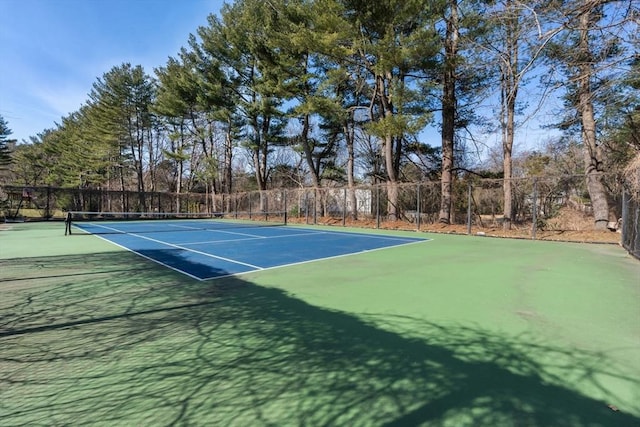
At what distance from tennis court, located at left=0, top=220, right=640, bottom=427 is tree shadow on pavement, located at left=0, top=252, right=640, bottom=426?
0.5 inches

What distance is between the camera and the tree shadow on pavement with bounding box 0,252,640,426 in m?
1.86

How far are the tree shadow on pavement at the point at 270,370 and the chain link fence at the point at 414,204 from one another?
281 inches

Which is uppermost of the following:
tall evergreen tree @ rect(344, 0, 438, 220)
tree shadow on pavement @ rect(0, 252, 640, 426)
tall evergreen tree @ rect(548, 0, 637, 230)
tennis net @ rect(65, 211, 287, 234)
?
tall evergreen tree @ rect(344, 0, 438, 220)

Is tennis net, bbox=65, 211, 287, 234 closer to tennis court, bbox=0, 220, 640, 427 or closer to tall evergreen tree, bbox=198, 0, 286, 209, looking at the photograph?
tall evergreen tree, bbox=198, 0, 286, 209

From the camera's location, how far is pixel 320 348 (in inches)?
107

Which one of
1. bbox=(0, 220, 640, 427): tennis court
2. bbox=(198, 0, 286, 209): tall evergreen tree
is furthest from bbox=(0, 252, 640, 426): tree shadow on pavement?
bbox=(198, 0, 286, 209): tall evergreen tree

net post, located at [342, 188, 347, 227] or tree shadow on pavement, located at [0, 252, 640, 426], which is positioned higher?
net post, located at [342, 188, 347, 227]

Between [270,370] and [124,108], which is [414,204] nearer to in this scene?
[270,370]

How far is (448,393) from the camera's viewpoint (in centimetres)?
206

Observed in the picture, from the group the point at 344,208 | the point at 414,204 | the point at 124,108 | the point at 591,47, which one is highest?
the point at 124,108

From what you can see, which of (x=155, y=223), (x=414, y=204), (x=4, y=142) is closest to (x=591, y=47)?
(x=414, y=204)

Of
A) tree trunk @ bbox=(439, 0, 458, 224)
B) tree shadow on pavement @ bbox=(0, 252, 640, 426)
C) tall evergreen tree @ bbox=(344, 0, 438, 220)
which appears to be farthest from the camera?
tree trunk @ bbox=(439, 0, 458, 224)

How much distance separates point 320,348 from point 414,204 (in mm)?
13664

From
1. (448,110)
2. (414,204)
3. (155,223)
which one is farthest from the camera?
(155,223)
